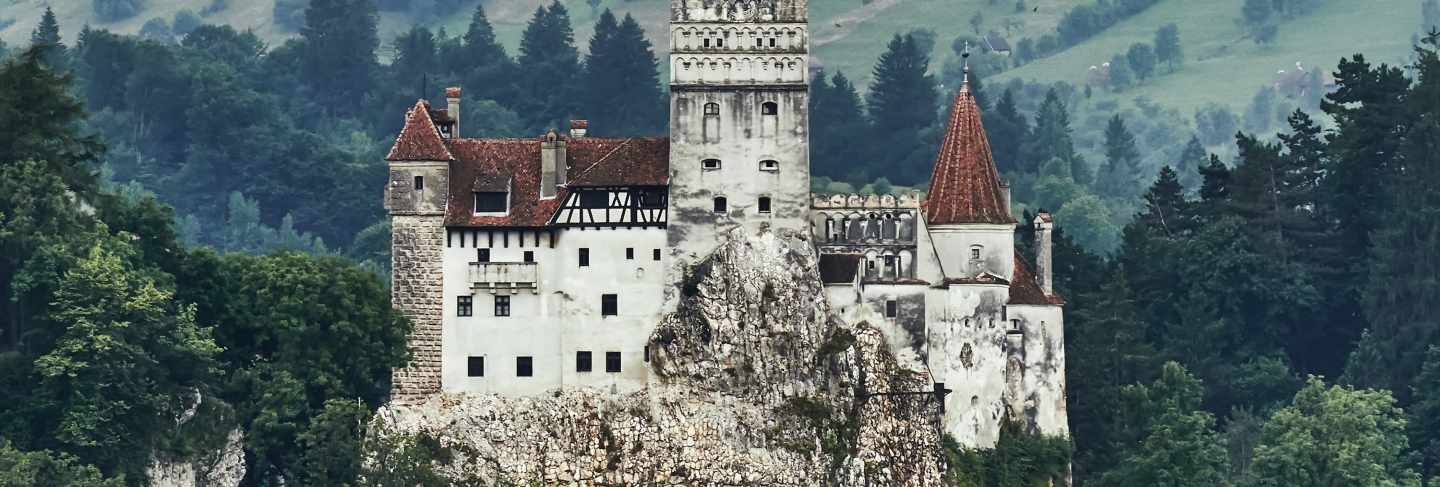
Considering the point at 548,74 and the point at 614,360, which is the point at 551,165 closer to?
the point at 614,360

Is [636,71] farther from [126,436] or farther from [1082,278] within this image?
[126,436]

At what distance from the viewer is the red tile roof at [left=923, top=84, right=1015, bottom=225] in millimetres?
107438

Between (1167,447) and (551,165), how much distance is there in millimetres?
22950

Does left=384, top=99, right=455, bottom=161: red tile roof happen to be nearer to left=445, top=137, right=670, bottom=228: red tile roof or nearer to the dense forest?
left=445, top=137, right=670, bottom=228: red tile roof

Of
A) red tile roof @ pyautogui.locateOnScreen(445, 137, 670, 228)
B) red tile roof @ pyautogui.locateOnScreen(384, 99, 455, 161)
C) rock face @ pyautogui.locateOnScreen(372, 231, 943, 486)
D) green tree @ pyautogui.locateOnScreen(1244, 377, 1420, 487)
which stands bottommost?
green tree @ pyautogui.locateOnScreen(1244, 377, 1420, 487)

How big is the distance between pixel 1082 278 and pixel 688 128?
23.6 meters

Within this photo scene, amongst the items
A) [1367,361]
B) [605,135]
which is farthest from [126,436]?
[605,135]

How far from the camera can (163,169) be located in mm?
179875

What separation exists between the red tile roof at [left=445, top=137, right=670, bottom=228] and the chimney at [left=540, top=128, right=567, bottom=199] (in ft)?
0.71

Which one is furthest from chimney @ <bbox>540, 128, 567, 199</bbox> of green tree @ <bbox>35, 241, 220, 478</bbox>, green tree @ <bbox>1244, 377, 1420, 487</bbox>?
green tree @ <bbox>1244, 377, 1420, 487</bbox>

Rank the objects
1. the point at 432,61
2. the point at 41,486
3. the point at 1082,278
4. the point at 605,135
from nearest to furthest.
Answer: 1. the point at 41,486
2. the point at 1082,278
3. the point at 605,135
4. the point at 432,61

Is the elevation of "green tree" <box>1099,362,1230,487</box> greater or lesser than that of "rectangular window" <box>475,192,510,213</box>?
lesser

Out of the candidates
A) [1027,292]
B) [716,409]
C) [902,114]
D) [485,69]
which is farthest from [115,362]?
[485,69]

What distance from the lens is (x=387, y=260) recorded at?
15788 centimetres
